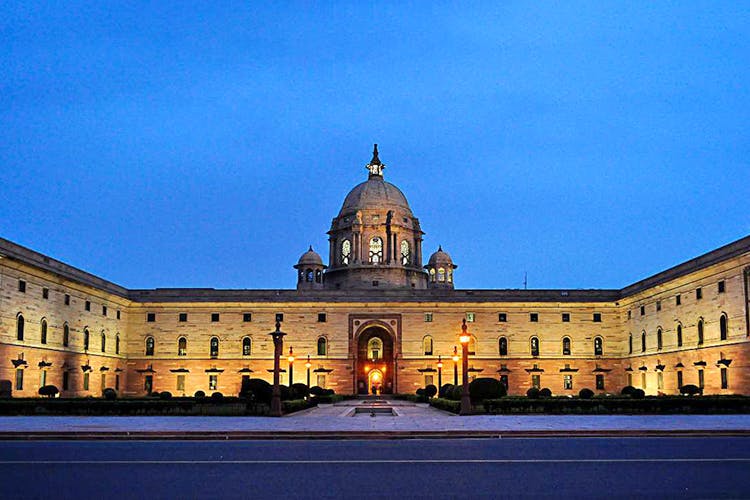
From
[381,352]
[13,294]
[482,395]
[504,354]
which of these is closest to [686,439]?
[482,395]

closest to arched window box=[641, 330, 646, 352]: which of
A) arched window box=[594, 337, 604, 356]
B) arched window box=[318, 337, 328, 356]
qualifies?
arched window box=[594, 337, 604, 356]

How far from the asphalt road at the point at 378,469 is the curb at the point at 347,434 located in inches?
71.2

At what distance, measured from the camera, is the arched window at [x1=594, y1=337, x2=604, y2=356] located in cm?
7288

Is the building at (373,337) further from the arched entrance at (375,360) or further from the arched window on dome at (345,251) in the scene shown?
the arched window on dome at (345,251)

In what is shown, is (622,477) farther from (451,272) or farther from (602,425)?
(451,272)

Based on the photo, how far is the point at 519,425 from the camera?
1033 inches

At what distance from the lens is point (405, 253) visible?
8419 cm

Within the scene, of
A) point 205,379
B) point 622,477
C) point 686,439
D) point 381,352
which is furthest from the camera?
point 381,352

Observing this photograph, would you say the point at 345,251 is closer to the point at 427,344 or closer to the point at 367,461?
the point at 427,344

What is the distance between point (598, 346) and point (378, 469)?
61.2m

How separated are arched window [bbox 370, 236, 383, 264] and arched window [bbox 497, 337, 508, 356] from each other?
613 inches

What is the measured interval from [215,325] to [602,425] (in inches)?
2013

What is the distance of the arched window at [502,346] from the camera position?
72938 millimetres

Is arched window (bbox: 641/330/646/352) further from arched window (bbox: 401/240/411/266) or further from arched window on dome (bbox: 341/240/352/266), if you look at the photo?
arched window on dome (bbox: 341/240/352/266)
